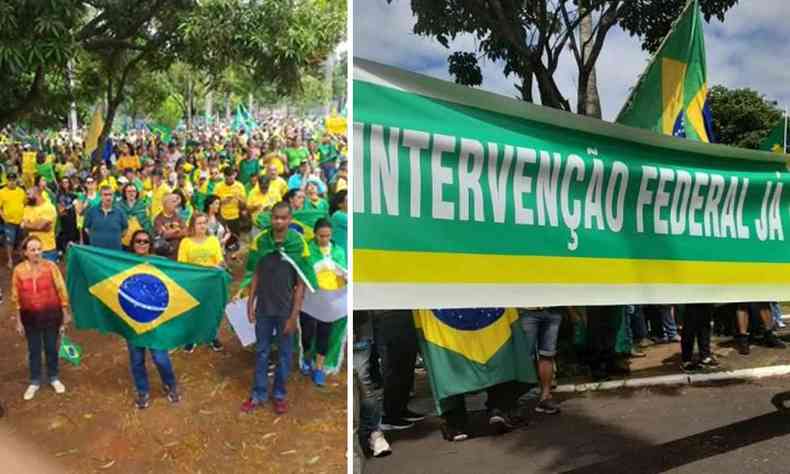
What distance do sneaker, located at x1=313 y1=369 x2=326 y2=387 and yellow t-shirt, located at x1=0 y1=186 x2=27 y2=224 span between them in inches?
37.9

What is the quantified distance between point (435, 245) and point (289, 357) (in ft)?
1.91

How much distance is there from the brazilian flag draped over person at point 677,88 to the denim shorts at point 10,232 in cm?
187

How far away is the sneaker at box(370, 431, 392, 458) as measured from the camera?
1846 mm

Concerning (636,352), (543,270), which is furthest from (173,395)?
(636,352)

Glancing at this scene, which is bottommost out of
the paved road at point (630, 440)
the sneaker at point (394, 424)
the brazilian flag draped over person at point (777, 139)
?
the paved road at point (630, 440)

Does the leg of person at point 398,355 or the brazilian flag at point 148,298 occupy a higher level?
the brazilian flag at point 148,298

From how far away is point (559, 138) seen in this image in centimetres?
179

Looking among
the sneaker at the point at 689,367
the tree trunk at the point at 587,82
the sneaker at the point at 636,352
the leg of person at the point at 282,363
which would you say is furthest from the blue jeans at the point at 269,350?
the sneaker at the point at 689,367

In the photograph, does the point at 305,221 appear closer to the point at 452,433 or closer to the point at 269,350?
the point at 269,350

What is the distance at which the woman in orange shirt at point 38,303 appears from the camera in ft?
6.22

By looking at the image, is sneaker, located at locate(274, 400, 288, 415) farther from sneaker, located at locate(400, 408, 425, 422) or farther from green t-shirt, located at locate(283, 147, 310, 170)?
green t-shirt, located at locate(283, 147, 310, 170)

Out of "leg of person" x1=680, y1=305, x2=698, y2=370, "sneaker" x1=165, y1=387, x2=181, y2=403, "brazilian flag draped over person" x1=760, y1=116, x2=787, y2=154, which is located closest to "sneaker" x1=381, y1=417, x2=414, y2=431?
"sneaker" x1=165, y1=387, x2=181, y2=403

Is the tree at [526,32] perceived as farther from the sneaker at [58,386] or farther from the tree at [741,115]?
the sneaker at [58,386]

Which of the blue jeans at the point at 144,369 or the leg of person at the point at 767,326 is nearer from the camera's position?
the blue jeans at the point at 144,369
